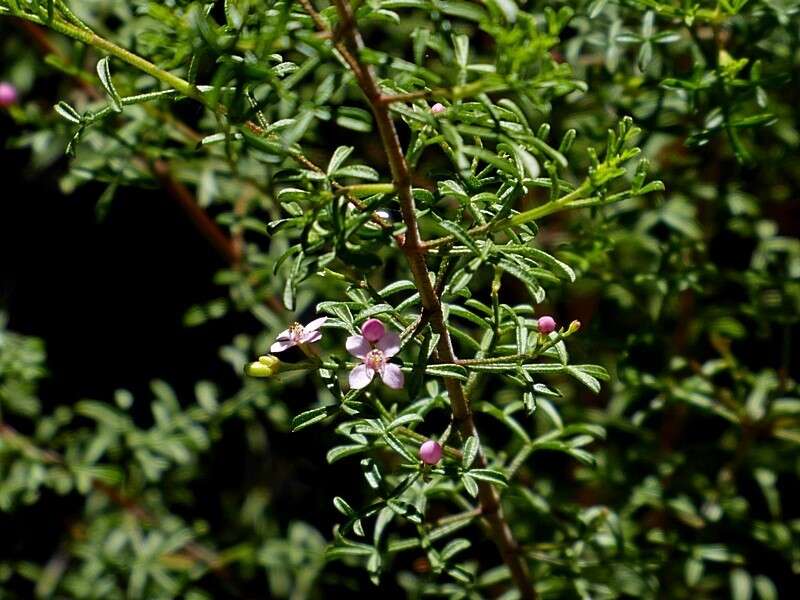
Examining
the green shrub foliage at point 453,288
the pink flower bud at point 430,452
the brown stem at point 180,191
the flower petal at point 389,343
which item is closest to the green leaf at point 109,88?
the green shrub foliage at point 453,288

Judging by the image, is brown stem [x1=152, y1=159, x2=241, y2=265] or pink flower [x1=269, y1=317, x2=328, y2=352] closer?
pink flower [x1=269, y1=317, x2=328, y2=352]

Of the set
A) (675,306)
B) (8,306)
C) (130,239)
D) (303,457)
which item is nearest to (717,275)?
(675,306)

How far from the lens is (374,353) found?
86 cm

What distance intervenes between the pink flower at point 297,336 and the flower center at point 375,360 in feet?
0.17

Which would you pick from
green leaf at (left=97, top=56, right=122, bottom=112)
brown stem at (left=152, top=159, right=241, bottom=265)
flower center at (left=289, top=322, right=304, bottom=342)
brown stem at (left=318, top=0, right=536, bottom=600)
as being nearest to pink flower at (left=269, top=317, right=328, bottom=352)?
flower center at (left=289, top=322, right=304, bottom=342)

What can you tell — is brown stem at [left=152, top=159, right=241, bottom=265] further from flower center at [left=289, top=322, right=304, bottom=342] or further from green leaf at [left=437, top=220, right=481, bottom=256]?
green leaf at [left=437, top=220, right=481, bottom=256]

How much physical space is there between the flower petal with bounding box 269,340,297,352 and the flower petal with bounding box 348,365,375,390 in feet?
0.21

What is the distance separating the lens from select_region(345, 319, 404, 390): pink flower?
85cm

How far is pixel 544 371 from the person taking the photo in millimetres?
874

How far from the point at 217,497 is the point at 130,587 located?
500mm

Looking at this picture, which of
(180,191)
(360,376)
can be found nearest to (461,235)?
(360,376)

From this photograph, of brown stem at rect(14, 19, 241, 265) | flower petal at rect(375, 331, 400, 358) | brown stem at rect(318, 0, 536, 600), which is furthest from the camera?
brown stem at rect(14, 19, 241, 265)

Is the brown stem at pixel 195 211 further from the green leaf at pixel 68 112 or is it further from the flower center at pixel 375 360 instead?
the flower center at pixel 375 360

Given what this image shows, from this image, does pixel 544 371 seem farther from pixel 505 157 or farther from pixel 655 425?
pixel 655 425
